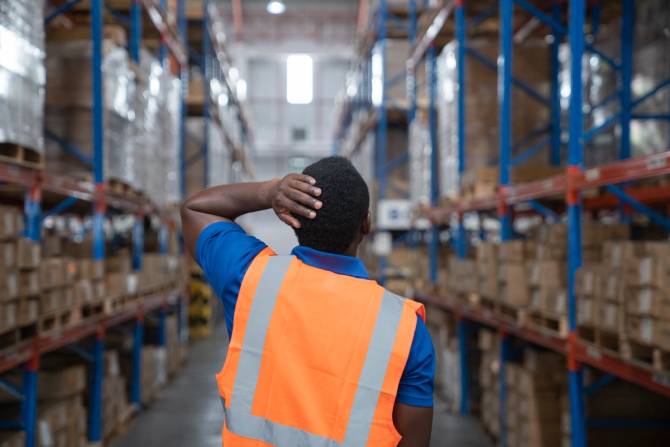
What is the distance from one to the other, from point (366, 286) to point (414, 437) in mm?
388

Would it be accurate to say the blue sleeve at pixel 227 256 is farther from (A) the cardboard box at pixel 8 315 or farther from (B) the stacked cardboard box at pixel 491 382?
(B) the stacked cardboard box at pixel 491 382

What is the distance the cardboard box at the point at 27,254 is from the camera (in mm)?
4223

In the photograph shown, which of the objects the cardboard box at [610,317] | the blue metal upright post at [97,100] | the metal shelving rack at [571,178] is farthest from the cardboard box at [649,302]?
the blue metal upright post at [97,100]

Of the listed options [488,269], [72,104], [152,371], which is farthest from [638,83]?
[152,371]

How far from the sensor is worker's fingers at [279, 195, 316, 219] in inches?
68.7

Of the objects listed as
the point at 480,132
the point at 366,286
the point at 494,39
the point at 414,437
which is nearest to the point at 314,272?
the point at 366,286

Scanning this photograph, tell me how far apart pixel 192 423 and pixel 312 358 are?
5.82m

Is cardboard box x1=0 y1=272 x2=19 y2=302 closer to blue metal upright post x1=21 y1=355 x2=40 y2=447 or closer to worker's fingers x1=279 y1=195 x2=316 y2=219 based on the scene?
blue metal upright post x1=21 y1=355 x2=40 y2=447

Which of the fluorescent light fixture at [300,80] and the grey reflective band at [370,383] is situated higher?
the fluorescent light fixture at [300,80]

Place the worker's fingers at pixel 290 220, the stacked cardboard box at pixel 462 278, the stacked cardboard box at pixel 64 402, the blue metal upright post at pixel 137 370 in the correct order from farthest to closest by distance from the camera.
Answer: the blue metal upright post at pixel 137 370 < the stacked cardboard box at pixel 462 278 < the stacked cardboard box at pixel 64 402 < the worker's fingers at pixel 290 220

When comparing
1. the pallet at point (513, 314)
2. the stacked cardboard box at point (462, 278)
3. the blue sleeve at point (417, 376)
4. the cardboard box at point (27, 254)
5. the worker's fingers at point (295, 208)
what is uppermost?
the worker's fingers at point (295, 208)

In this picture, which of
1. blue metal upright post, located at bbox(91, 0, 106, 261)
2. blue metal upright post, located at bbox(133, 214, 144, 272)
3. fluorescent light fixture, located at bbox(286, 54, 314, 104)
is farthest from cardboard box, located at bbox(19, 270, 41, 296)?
fluorescent light fixture, located at bbox(286, 54, 314, 104)

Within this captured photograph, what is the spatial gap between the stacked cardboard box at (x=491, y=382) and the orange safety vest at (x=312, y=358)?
15.8ft

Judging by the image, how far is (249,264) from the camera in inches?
73.1
